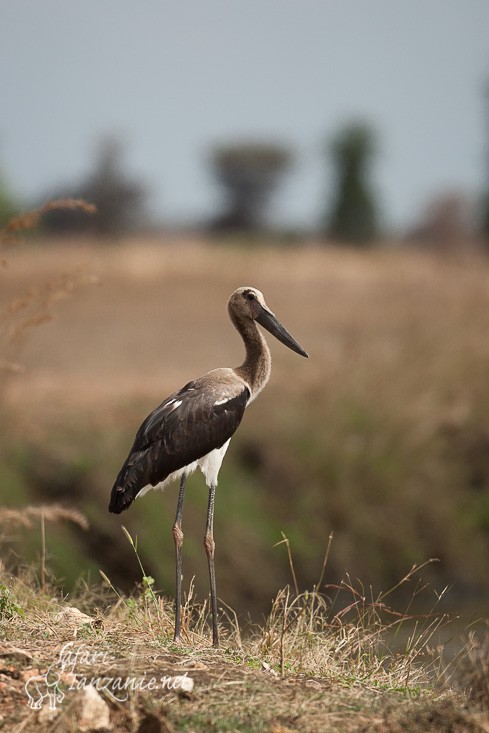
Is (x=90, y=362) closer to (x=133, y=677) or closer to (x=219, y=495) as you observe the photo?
(x=219, y=495)

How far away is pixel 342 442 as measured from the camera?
14508 mm

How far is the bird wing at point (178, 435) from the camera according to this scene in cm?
627

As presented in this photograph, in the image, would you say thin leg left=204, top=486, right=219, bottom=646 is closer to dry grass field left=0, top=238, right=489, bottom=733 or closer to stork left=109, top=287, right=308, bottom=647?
stork left=109, top=287, right=308, bottom=647

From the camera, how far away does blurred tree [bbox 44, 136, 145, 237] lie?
57.3m

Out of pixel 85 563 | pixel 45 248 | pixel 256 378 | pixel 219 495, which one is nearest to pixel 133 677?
pixel 256 378

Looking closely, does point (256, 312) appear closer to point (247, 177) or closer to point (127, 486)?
point (127, 486)

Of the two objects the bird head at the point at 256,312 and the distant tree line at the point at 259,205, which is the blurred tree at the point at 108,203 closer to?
the distant tree line at the point at 259,205

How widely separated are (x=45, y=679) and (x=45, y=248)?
3436 centimetres

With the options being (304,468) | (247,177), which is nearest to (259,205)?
(247,177)

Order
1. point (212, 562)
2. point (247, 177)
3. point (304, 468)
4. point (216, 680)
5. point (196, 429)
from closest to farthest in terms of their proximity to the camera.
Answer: point (216, 680) < point (196, 429) < point (212, 562) < point (304, 468) < point (247, 177)

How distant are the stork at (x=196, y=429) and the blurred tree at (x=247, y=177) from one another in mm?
62683

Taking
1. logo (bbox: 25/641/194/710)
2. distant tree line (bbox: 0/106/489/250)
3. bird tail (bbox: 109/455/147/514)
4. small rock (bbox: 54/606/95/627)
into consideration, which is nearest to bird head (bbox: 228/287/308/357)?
bird tail (bbox: 109/455/147/514)

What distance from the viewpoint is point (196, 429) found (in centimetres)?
636

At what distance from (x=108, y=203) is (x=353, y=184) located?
12128 mm
